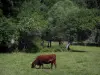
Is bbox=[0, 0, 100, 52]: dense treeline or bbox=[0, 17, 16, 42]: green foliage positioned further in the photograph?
bbox=[0, 0, 100, 52]: dense treeline

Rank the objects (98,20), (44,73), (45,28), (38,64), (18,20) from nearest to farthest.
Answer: (44,73), (38,64), (18,20), (45,28), (98,20)

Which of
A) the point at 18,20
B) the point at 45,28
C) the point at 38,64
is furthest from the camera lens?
the point at 45,28

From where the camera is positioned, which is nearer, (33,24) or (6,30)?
(6,30)

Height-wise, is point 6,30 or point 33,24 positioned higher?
point 33,24

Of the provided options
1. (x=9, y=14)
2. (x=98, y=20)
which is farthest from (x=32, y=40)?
(x=98, y=20)

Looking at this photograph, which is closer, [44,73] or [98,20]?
[44,73]

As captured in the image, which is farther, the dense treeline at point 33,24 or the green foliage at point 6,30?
the dense treeline at point 33,24

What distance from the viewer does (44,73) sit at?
56.5 ft

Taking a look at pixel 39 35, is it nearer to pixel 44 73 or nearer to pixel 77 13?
pixel 77 13

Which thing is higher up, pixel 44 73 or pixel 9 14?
pixel 9 14

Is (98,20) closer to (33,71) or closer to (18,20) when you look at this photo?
(18,20)

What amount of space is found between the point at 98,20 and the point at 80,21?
10893 millimetres

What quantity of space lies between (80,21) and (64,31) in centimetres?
307

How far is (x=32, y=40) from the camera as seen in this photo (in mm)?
37406
